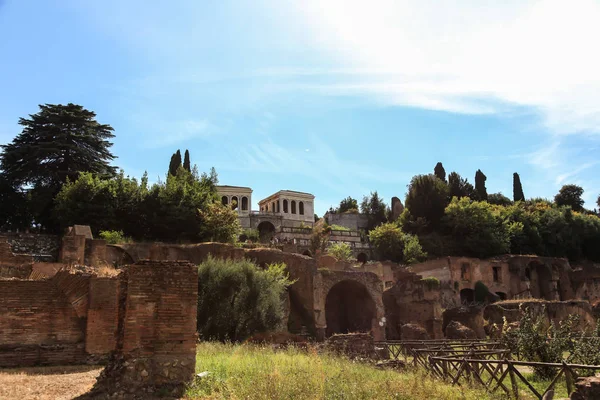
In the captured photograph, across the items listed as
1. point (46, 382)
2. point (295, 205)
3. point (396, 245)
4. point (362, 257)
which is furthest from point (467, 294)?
point (46, 382)

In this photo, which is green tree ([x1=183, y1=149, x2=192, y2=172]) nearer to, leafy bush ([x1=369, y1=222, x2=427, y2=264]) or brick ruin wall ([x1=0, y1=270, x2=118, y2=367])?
leafy bush ([x1=369, y1=222, x2=427, y2=264])

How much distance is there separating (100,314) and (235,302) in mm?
6858

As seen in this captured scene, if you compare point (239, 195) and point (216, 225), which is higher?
point (239, 195)

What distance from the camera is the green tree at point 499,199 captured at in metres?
67.0

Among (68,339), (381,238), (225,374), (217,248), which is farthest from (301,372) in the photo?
(381,238)

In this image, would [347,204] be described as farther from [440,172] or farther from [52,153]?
[52,153]

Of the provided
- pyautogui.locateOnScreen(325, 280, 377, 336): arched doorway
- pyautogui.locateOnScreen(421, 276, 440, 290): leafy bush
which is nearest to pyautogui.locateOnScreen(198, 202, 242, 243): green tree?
pyautogui.locateOnScreen(325, 280, 377, 336): arched doorway

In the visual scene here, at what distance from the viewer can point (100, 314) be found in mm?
13398

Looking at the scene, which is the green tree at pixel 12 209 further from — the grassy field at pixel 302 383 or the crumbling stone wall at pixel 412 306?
the grassy field at pixel 302 383

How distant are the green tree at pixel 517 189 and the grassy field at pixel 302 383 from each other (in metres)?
61.7

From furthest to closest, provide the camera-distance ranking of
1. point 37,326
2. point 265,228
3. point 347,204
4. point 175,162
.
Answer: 1. point 347,204
2. point 265,228
3. point 175,162
4. point 37,326

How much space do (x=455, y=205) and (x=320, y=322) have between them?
100 feet

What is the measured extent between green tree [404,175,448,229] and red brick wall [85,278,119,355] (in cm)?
4495

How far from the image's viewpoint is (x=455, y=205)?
52.7 m
